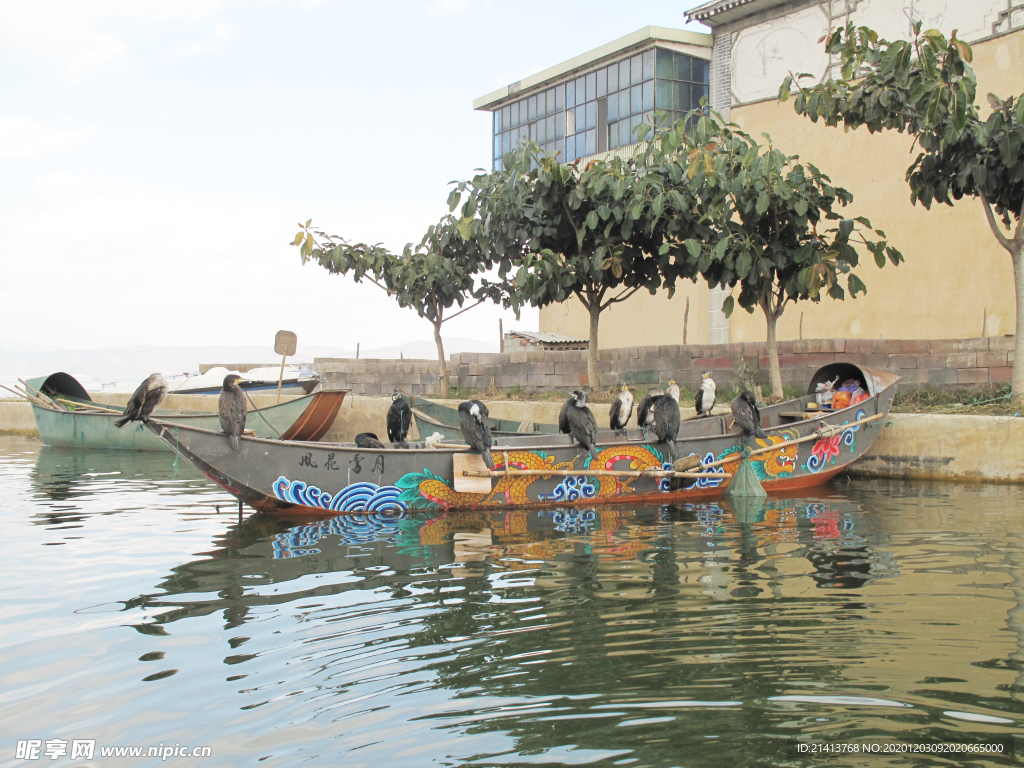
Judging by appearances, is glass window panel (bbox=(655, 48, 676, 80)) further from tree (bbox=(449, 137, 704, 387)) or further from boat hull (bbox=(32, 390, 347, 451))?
boat hull (bbox=(32, 390, 347, 451))

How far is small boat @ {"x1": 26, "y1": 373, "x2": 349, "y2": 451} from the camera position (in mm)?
13852

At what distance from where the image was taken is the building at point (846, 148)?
606 inches

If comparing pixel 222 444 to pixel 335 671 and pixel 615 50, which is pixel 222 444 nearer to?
pixel 335 671

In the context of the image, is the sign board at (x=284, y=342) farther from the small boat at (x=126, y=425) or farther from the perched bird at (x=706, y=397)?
the perched bird at (x=706, y=397)

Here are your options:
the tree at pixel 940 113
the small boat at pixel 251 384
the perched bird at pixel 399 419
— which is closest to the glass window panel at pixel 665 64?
the tree at pixel 940 113

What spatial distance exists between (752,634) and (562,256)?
9.30 meters

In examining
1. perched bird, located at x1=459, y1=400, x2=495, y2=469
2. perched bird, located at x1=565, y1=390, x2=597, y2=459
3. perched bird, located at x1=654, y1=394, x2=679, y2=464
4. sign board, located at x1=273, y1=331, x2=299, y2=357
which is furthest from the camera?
sign board, located at x1=273, y1=331, x2=299, y2=357

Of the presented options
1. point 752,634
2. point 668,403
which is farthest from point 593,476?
Result: point 752,634

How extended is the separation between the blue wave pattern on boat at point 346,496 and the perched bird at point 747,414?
13.3 feet

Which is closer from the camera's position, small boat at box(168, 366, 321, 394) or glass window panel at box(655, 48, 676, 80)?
small boat at box(168, 366, 321, 394)

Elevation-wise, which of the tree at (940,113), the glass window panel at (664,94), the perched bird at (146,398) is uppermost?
the glass window panel at (664,94)

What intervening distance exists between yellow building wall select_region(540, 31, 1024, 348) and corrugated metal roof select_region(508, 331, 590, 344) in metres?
5.54

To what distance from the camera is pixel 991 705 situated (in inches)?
130

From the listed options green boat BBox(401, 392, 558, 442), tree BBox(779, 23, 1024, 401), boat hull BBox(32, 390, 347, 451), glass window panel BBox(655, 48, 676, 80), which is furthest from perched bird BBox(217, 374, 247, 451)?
glass window panel BBox(655, 48, 676, 80)
